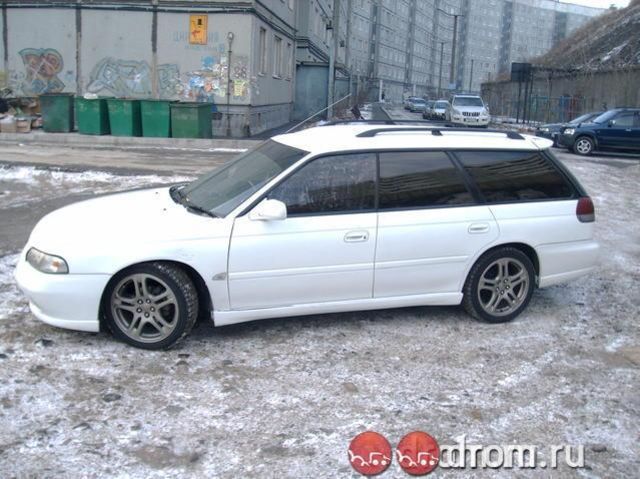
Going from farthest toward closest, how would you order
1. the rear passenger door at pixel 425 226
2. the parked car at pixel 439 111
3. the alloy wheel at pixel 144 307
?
the parked car at pixel 439 111 < the rear passenger door at pixel 425 226 < the alloy wheel at pixel 144 307

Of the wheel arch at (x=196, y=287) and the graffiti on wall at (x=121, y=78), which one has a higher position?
the graffiti on wall at (x=121, y=78)

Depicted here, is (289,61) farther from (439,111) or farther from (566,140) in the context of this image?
(439,111)

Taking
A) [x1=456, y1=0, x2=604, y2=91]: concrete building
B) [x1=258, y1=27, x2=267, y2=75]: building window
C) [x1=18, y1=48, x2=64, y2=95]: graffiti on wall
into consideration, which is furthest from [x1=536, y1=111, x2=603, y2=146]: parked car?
[x1=456, y1=0, x2=604, y2=91]: concrete building

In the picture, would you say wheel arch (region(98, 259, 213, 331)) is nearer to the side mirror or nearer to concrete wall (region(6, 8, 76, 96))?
the side mirror

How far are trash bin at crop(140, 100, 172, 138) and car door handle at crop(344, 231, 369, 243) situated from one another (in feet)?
48.5

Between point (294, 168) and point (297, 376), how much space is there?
57.2 inches

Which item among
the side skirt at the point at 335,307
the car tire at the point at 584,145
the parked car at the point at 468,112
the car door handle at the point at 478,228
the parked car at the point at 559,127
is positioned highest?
the parked car at the point at 468,112

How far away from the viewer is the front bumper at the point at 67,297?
14.0ft

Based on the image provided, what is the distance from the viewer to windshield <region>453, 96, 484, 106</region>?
3338cm

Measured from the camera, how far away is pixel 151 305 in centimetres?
441

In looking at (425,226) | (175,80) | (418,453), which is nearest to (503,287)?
(425,226)

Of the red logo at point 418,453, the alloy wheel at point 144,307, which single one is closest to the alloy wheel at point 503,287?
the red logo at point 418,453

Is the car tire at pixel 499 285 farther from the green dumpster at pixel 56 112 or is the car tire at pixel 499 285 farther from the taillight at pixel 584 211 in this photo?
the green dumpster at pixel 56 112

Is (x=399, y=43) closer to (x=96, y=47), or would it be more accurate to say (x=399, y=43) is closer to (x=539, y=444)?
(x=96, y=47)
